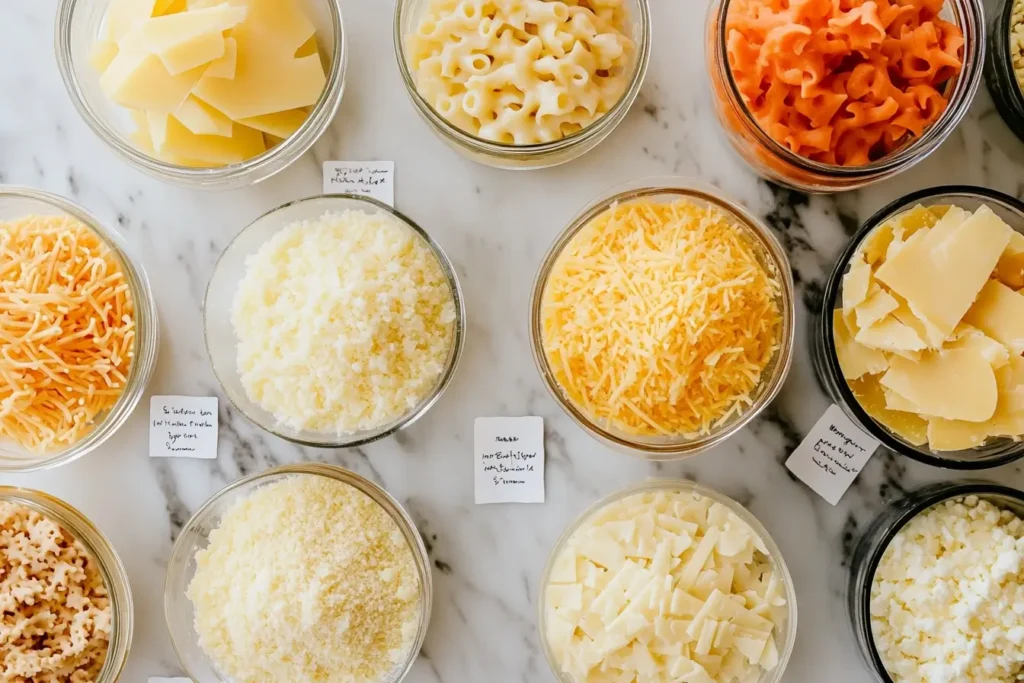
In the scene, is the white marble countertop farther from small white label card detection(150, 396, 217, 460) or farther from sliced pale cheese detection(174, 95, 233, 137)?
sliced pale cheese detection(174, 95, 233, 137)

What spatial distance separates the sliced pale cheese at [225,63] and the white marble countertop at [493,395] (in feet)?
0.71

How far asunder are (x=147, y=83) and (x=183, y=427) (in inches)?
22.8

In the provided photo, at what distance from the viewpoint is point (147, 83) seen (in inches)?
46.4

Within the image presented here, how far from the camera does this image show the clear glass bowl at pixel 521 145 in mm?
1168

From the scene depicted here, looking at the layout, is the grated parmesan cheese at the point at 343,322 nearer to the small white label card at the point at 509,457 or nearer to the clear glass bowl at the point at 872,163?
the small white label card at the point at 509,457

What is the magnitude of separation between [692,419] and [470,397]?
401mm

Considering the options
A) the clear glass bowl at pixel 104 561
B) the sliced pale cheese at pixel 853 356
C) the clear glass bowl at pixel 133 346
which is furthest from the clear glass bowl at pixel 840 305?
the clear glass bowl at pixel 104 561

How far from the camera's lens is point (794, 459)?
1337 millimetres

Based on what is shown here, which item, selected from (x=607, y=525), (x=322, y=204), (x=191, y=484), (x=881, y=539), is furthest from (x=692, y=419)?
(x=191, y=484)

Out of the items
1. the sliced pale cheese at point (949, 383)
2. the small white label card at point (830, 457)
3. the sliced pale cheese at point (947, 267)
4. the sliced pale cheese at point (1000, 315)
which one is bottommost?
the small white label card at point (830, 457)

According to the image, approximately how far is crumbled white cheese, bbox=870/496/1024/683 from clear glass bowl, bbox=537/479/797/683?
147 millimetres

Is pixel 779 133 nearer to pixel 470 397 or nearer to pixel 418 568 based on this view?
pixel 470 397

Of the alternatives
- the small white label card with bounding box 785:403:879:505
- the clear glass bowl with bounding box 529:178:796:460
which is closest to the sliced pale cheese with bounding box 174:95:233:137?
the clear glass bowl with bounding box 529:178:796:460

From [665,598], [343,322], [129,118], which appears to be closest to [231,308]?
[343,322]
